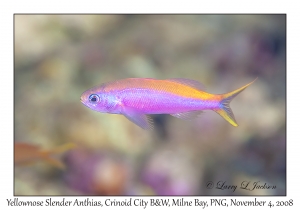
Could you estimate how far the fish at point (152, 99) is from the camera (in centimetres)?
131

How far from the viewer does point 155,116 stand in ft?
12.4

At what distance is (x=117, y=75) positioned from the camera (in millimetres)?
3580

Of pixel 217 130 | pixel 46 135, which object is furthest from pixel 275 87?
pixel 46 135

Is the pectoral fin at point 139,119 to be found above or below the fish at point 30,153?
above

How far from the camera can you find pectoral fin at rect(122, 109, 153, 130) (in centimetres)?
132

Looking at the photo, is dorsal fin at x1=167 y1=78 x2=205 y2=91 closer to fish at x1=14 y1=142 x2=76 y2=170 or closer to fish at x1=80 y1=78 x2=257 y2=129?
fish at x1=80 y1=78 x2=257 y2=129

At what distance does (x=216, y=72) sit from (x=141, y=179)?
72.6 inches

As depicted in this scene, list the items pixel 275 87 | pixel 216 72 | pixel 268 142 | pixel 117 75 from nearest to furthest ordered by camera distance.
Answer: pixel 117 75, pixel 268 142, pixel 216 72, pixel 275 87

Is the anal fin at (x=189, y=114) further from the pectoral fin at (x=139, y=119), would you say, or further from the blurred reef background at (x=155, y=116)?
the blurred reef background at (x=155, y=116)

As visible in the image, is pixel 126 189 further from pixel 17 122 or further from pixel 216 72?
pixel 216 72

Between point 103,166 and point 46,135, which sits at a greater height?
point 46,135

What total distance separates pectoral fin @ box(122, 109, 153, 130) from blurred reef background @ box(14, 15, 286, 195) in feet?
6.63

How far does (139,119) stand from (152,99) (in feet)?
0.35

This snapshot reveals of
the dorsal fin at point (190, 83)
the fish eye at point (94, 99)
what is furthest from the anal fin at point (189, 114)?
the fish eye at point (94, 99)
